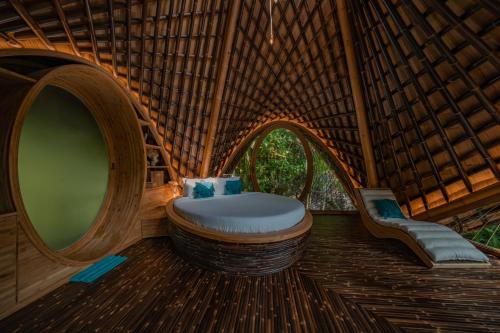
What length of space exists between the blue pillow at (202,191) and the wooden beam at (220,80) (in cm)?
80

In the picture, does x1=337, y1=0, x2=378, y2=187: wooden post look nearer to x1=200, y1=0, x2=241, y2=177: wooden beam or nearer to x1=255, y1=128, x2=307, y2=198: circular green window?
x1=200, y1=0, x2=241, y2=177: wooden beam

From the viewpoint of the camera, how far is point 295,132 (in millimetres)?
5414

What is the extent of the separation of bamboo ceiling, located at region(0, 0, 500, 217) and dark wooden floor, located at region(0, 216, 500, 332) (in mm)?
1597

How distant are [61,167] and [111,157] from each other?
1.99ft

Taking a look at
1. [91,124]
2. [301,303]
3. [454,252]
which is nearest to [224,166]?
[91,124]

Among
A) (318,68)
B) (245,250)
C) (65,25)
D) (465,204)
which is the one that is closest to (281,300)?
(245,250)

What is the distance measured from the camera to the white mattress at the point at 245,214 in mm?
2240

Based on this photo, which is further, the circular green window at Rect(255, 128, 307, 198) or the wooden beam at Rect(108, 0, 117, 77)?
the circular green window at Rect(255, 128, 307, 198)

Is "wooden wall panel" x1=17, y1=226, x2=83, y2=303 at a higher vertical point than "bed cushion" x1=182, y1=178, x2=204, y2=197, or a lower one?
lower

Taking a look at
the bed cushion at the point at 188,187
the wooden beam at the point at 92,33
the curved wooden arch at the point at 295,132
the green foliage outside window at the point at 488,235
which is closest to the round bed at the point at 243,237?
the bed cushion at the point at 188,187

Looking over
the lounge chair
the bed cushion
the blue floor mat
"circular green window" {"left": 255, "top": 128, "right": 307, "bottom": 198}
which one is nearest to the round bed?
the blue floor mat

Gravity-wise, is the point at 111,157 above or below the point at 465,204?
above

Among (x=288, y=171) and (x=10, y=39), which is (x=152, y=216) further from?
(x=288, y=171)

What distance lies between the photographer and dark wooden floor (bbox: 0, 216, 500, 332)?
1535mm
